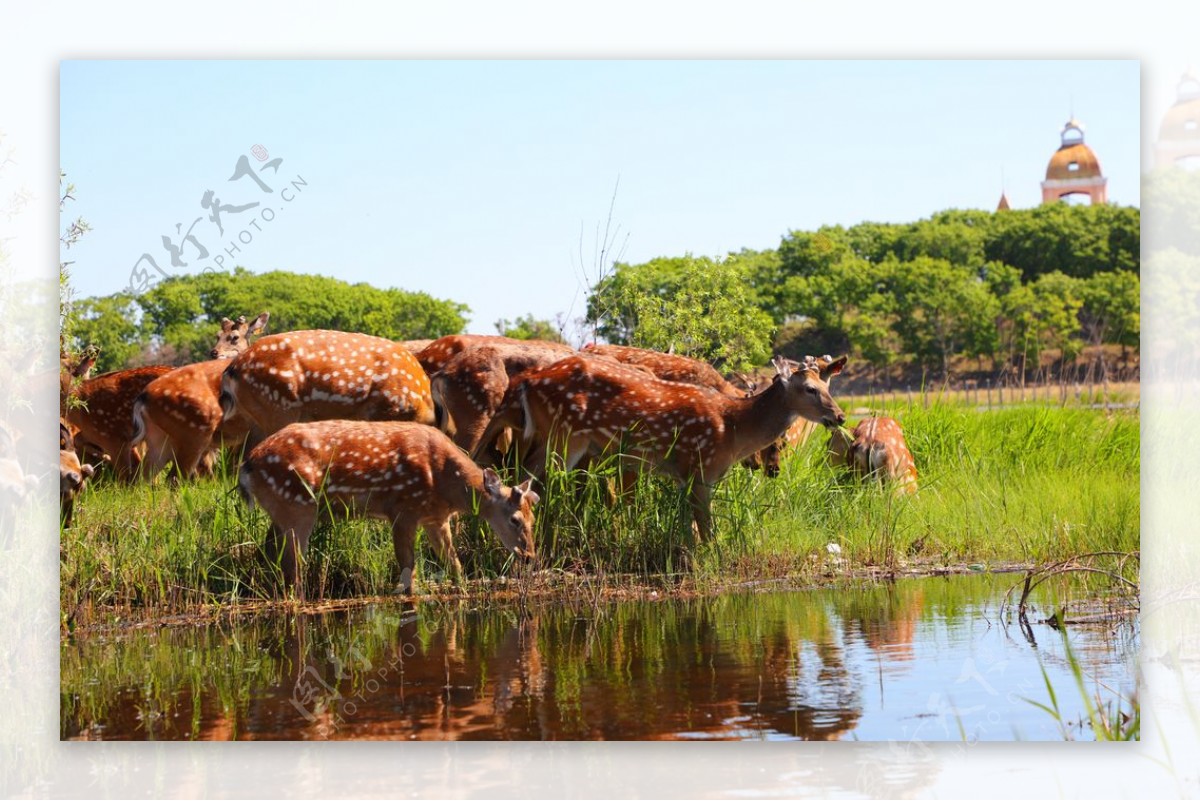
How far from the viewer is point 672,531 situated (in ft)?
23.8

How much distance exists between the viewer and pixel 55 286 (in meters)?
6.08

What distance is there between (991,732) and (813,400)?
7.43 feet

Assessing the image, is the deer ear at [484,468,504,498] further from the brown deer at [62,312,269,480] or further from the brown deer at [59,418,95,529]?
the brown deer at [62,312,269,480]

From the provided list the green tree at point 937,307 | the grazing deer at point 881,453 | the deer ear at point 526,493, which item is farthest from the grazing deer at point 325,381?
the green tree at point 937,307

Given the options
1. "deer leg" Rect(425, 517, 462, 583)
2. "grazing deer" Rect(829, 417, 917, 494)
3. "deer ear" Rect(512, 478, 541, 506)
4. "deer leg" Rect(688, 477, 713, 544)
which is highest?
"grazing deer" Rect(829, 417, 917, 494)

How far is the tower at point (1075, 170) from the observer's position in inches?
261

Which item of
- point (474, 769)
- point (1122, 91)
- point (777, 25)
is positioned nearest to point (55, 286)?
point (474, 769)

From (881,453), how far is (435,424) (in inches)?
89.3

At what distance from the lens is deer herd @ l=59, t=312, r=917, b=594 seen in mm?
6801

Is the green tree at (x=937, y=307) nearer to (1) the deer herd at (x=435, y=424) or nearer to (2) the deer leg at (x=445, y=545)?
(1) the deer herd at (x=435, y=424)

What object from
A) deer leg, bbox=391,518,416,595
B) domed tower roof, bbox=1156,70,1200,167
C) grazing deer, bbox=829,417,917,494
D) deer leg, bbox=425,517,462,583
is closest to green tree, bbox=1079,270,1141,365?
domed tower roof, bbox=1156,70,1200,167

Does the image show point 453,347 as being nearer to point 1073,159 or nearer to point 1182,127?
point 1073,159

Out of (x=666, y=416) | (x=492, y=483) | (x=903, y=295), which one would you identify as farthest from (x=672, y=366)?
(x=492, y=483)

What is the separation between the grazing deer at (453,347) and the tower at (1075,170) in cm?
262
